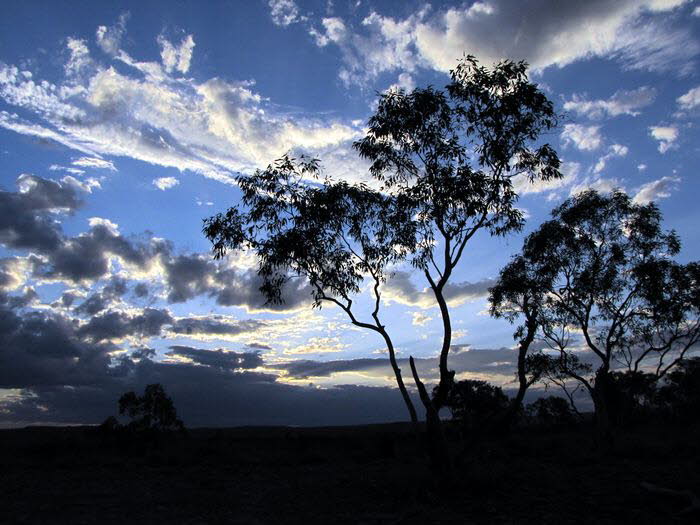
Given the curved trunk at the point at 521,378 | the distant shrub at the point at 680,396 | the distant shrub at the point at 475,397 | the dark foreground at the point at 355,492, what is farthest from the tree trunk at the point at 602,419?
the distant shrub at the point at 680,396

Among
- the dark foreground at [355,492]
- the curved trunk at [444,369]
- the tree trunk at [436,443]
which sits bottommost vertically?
the dark foreground at [355,492]

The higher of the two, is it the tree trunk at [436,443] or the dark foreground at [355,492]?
the tree trunk at [436,443]

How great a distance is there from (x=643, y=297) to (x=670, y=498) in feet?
55.7

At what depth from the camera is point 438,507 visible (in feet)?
41.4

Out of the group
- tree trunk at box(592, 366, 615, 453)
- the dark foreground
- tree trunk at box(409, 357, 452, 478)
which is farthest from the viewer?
tree trunk at box(592, 366, 615, 453)

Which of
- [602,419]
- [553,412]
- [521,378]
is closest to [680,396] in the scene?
[553,412]

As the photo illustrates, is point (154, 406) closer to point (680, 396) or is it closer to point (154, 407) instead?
point (154, 407)

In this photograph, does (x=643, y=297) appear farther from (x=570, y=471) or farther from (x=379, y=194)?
(x=379, y=194)

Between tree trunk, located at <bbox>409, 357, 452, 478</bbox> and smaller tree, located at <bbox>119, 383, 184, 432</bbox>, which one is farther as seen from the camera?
smaller tree, located at <bbox>119, 383, 184, 432</bbox>

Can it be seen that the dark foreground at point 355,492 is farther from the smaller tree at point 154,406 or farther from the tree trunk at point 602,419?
the smaller tree at point 154,406

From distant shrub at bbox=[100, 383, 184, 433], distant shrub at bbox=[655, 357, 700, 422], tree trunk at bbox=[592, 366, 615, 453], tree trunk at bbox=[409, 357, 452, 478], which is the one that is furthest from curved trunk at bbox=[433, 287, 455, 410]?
distant shrub at bbox=[655, 357, 700, 422]

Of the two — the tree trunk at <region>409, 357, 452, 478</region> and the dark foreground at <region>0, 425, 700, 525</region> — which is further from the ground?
the tree trunk at <region>409, 357, 452, 478</region>

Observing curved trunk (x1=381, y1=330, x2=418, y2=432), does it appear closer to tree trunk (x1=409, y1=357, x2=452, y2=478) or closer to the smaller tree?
tree trunk (x1=409, y1=357, x2=452, y2=478)

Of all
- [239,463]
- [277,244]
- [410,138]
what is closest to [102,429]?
[239,463]
